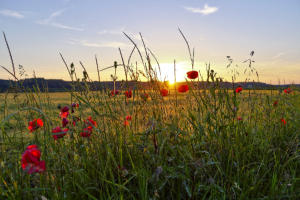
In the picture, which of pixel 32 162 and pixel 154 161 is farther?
pixel 154 161

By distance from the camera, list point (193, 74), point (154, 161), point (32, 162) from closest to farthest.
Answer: point (32, 162), point (154, 161), point (193, 74)

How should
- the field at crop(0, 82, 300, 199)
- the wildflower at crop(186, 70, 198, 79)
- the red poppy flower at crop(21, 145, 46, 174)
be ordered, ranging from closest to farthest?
the red poppy flower at crop(21, 145, 46, 174) → the field at crop(0, 82, 300, 199) → the wildflower at crop(186, 70, 198, 79)

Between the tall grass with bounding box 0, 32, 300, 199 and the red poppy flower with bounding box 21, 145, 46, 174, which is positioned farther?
the tall grass with bounding box 0, 32, 300, 199

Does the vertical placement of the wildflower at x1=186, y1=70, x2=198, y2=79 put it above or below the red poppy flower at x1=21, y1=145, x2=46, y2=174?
above

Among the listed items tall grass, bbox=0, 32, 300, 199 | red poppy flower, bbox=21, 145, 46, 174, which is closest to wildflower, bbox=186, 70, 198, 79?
tall grass, bbox=0, 32, 300, 199

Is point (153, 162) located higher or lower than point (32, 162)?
lower

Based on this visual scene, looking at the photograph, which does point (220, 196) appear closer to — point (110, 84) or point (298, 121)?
point (110, 84)

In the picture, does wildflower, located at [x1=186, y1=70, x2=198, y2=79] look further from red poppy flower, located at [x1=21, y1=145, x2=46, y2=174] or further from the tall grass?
red poppy flower, located at [x1=21, y1=145, x2=46, y2=174]

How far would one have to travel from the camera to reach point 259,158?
155cm

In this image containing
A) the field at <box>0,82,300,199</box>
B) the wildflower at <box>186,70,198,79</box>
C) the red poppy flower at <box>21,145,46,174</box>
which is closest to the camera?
the red poppy flower at <box>21,145,46,174</box>

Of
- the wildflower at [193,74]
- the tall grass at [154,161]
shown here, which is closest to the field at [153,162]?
the tall grass at [154,161]

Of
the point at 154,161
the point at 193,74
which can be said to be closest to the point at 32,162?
the point at 154,161

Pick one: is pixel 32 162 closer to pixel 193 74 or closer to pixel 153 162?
pixel 153 162

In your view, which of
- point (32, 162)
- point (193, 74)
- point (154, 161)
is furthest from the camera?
point (193, 74)
